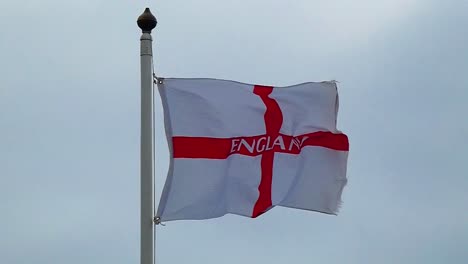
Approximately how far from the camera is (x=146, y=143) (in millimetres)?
14148

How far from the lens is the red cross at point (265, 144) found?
14992 mm

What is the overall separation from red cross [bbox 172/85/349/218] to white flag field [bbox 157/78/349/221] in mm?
15

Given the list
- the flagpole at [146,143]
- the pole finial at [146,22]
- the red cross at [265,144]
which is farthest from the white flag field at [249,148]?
the pole finial at [146,22]

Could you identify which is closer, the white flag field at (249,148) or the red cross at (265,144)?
the white flag field at (249,148)

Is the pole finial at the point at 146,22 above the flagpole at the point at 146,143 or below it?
above

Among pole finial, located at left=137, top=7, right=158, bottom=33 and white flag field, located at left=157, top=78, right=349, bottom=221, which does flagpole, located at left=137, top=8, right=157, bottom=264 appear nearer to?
pole finial, located at left=137, top=7, right=158, bottom=33

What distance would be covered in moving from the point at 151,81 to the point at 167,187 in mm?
1516

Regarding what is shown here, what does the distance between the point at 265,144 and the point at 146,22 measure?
8.88 feet

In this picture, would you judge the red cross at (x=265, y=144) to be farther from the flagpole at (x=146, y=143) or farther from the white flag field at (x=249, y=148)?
the flagpole at (x=146, y=143)

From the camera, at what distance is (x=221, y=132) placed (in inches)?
604

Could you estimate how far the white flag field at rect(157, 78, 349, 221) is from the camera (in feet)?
48.8

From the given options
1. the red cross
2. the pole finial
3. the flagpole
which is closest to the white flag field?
the red cross

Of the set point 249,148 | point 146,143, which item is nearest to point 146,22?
point 146,143

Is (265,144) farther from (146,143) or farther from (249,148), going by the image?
(146,143)
